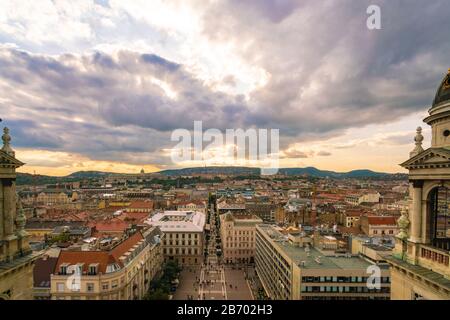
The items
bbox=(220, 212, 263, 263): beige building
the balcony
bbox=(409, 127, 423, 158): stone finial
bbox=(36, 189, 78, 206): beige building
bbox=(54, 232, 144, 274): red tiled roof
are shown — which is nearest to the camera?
the balcony

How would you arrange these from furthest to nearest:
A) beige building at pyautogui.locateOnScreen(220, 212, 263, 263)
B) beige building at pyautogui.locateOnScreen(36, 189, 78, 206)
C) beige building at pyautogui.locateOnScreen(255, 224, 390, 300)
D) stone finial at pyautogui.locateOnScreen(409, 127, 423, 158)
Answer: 1. beige building at pyautogui.locateOnScreen(36, 189, 78, 206)
2. beige building at pyautogui.locateOnScreen(220, 212, 263, 263)
3. beige building at pyautogui.locateOnScreen(255, 224, 390, 300)
4. stone finial at pyautogui.locateOnScreen(409, 127, 423, 158)

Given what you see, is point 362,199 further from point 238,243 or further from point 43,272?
point 43,272

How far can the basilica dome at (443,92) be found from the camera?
1133 cm

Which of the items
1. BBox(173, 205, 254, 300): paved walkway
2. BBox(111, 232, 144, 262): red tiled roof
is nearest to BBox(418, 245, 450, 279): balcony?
BBox(111, 232, 144, 262): red tiled roof

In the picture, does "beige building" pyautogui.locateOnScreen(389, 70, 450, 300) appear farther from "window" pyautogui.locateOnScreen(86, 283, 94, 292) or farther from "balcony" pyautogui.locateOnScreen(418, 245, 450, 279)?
"window" pyautogui.locateOnScreen(86, 283, 94, 292)

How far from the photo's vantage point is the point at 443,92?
11.5 metres

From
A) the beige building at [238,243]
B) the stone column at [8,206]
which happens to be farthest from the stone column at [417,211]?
the beige building at [238,243]

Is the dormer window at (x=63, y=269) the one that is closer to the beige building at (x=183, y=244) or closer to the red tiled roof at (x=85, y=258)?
the red tiled roof at (x=85, y=258)

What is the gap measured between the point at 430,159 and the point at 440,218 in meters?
2.62

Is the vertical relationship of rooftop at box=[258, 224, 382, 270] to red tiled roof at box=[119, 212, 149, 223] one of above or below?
above

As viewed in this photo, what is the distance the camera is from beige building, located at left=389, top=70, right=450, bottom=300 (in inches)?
431

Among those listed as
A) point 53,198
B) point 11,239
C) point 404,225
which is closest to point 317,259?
point 404,225

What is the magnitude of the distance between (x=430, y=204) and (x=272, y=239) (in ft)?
118
